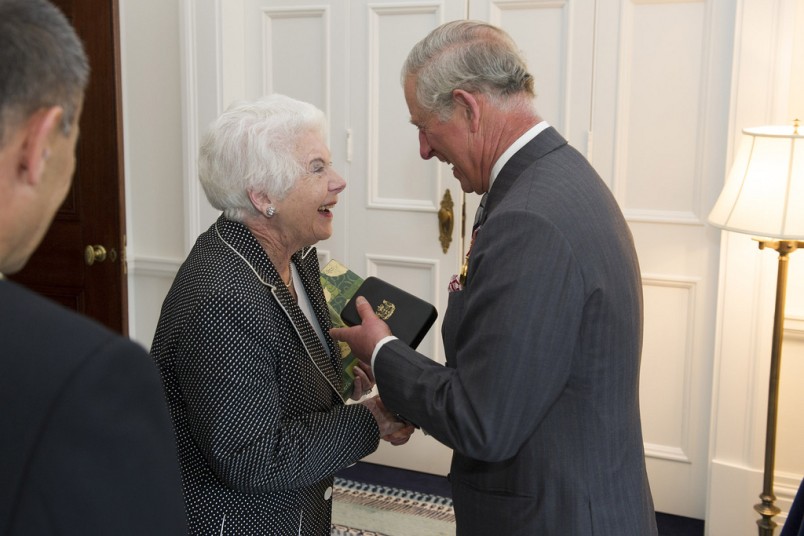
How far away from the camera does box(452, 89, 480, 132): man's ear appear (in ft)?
5.08

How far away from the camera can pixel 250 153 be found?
168cm

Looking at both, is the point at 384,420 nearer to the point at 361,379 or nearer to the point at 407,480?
the point at 361,379

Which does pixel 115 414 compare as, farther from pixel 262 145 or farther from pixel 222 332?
pixel 262 145

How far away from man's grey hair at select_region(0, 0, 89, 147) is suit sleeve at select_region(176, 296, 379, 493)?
768mm

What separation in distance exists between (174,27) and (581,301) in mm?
2718

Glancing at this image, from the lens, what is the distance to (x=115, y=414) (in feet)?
2.41

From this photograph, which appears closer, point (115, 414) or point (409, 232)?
point (115, 414)

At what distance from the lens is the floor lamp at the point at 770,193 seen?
249 cm

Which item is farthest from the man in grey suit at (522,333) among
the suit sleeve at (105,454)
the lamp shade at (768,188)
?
the lamp shade at (768,188)

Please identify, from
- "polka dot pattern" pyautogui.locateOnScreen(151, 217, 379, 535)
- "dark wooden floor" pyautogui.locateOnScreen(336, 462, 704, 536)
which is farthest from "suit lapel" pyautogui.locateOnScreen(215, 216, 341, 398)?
"dark wooden floor" pyautogui.locateOnScreen(336, 462, 704, 536)

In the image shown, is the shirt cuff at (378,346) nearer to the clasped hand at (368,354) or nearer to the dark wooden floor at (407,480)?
the clasped hand at (368,354)

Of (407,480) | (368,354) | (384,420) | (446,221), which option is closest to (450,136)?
(368,354)

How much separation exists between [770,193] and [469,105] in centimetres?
136

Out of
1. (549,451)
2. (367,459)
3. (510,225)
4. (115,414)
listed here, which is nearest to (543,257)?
(510,225)
